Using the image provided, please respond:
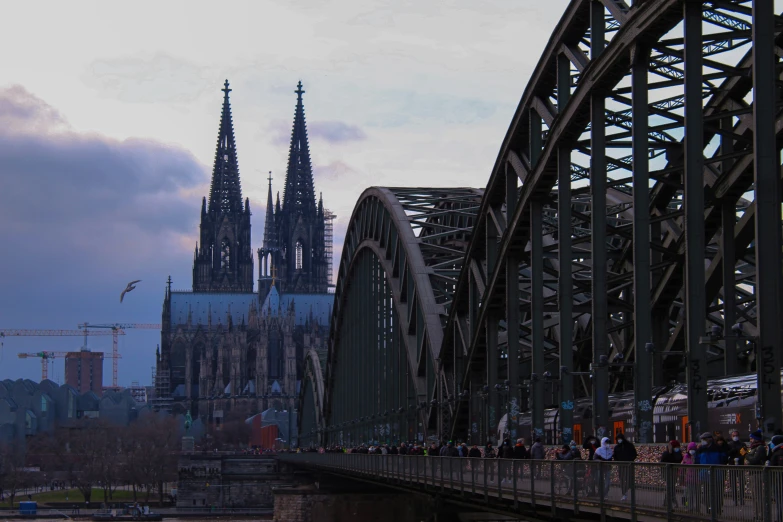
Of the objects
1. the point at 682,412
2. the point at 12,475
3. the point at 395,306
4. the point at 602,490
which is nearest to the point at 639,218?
the point at 682,412

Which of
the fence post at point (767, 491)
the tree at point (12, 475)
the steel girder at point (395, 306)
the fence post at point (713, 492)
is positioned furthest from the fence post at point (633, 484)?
the tree at point (12, 475)

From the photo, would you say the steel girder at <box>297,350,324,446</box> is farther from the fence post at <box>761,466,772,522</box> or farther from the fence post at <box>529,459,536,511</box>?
the fence post at <box>761,466,772,522</box>

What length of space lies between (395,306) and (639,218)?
38.6m

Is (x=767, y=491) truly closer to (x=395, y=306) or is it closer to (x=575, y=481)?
(x=575, y=481)

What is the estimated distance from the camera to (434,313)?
58156 mm

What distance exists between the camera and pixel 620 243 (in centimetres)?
5512

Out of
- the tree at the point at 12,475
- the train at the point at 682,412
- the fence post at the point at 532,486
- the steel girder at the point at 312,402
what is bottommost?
the tree at the point at 12,475

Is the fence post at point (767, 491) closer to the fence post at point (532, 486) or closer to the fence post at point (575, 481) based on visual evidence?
the fence post at point (575, 481)

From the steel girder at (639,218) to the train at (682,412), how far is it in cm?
71

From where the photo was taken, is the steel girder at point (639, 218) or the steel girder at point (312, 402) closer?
the steel girder at point (639, 218)

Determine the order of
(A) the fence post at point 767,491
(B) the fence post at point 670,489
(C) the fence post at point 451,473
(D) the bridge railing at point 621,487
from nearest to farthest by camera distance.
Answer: (A) the fence post at point 767,491
(D) the bridge railing at point 621,487
(B) the fence post at point 670,489
(C) the fence post at point 451,473

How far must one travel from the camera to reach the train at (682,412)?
91.8 feet

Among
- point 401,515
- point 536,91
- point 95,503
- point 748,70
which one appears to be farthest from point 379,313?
point 95,503

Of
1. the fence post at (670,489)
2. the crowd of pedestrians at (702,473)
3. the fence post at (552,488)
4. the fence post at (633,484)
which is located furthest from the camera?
the fence post at (552,488)
